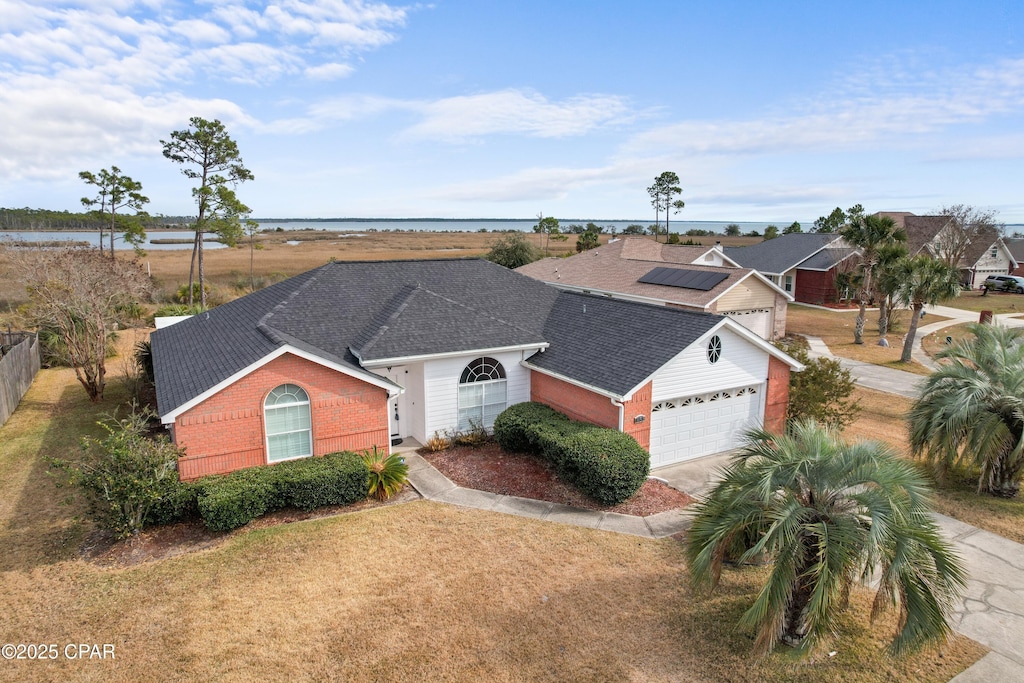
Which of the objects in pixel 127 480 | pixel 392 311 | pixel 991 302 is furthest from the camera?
pixel 991 302

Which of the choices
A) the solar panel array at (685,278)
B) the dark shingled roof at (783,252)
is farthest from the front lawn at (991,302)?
the solar panel array at (685,278)

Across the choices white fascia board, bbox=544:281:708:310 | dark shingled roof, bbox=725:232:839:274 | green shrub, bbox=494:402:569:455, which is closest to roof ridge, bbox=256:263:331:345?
green shrub, bbox=494:402:569:455

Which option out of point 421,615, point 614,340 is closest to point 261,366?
point 421,615

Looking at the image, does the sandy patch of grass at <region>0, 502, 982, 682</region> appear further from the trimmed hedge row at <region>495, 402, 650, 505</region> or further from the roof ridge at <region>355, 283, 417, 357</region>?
the roof ridge at <region>355, 283, 417, 357</region>

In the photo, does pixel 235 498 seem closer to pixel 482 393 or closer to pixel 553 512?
pixel 553 512

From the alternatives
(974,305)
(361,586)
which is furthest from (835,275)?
(361,586)

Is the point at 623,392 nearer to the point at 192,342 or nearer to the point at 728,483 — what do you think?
the point at 728,483
